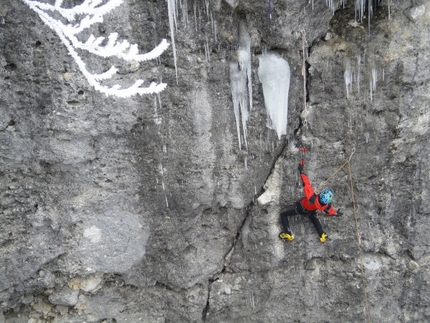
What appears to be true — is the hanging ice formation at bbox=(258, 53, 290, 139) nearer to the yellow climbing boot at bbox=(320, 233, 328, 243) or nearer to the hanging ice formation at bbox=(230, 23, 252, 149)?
the hanging ice formation at bbox=(230, 23, 252, 149)

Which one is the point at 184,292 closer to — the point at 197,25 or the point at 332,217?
the point at 332,217

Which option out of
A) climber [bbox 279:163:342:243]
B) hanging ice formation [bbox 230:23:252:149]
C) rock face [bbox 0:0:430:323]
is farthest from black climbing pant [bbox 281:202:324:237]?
hanging ice formation [bbox 230:23:252:149]

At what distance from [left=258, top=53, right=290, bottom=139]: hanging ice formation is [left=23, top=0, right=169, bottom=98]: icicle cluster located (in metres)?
1.05

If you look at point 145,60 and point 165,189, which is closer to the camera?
point 145,60

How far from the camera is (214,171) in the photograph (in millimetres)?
4328

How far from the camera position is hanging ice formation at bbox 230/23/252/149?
402 centimetres

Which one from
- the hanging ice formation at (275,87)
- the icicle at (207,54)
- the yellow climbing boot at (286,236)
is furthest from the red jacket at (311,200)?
the icicle at (207,54)

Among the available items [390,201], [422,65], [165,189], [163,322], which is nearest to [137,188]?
[165,189]

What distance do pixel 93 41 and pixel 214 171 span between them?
5.76 ft

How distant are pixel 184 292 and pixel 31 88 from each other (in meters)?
2.70

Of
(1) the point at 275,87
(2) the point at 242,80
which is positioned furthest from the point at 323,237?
(2) the point at 242,80

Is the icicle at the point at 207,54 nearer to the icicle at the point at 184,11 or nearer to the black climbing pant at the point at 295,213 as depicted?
the icicle at the point at 184,11

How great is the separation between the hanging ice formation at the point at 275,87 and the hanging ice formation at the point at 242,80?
0.15 metres

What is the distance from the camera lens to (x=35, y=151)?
371 centimetres
